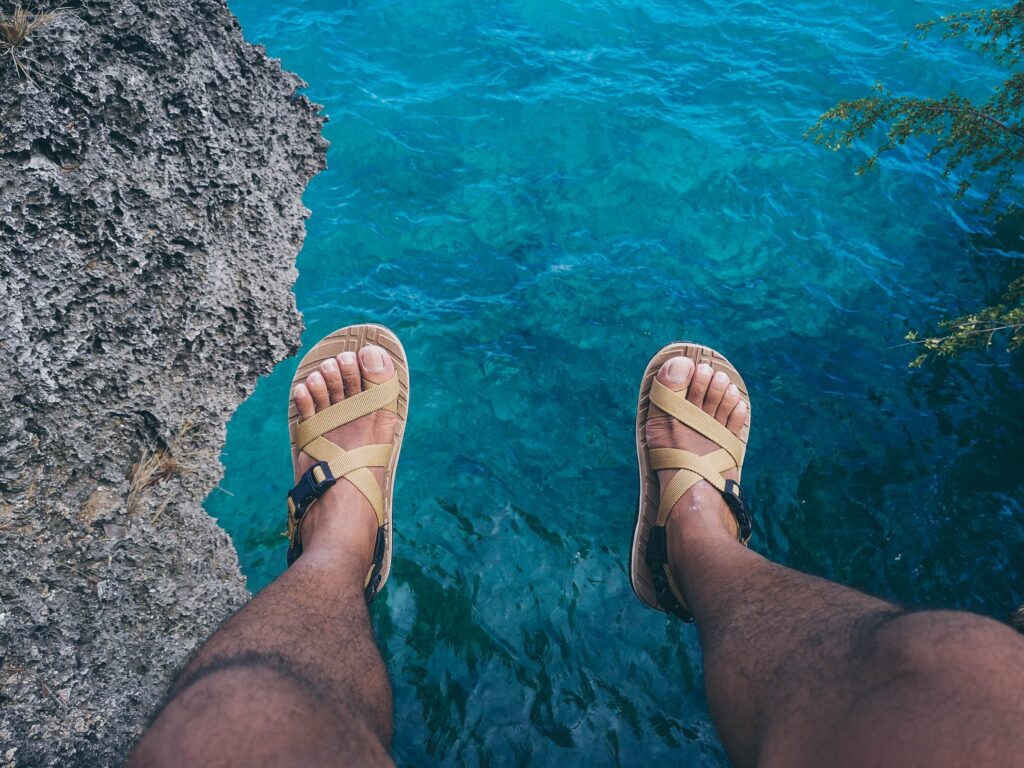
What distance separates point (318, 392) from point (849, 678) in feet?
8.53

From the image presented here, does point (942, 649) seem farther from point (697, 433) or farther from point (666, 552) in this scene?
point (697, 433)

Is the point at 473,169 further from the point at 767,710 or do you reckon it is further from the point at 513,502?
the point at 767,710

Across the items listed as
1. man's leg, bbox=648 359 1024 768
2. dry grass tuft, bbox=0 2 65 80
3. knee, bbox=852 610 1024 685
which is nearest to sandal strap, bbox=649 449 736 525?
man's leg, bbox=648 359 1024 768

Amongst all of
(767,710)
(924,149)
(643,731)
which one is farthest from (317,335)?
(924,149)

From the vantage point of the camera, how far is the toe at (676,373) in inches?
138

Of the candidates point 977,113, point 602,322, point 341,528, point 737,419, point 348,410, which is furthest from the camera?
point 602,322

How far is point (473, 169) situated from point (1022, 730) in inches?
195

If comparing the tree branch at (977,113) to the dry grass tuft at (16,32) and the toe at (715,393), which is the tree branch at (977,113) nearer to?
the toe at (715,393)

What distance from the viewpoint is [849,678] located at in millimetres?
1443

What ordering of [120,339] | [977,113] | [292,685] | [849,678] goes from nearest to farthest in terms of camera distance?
[849,678] → [292,685] → [120,339] → [977,113]

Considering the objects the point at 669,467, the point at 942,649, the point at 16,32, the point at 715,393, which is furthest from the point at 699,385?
the point at 16,32

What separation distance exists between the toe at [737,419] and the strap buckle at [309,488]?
207cm

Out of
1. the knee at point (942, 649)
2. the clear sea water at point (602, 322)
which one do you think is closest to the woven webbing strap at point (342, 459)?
the clear sea water at point (602, 322)

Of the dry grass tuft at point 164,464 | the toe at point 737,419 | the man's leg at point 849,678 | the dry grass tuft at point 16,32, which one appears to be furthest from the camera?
the toe at point 737,419
